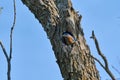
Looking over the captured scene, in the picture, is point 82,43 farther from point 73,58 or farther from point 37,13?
point 37,13

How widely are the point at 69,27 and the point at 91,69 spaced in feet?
1.05

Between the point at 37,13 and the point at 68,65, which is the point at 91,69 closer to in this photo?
the point at 68,65

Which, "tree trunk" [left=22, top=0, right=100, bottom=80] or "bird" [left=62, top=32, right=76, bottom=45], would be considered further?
"bird" [left=62, top=32, right=76, bottom=45]

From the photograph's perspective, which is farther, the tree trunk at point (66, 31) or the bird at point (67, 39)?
the bird at point (67, 39)

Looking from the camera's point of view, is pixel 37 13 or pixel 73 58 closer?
pixel 73 58

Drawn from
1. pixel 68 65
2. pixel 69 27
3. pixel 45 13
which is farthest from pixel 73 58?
pixel 45 13

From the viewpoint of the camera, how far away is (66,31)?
2.90 m

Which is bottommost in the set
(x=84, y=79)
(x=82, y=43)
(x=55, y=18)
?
(x=84, y=79)

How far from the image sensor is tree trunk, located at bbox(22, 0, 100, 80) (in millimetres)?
2756

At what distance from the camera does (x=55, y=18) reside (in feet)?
9.76

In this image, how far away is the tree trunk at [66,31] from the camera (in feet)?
9.04

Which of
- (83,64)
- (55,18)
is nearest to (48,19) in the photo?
(55,18)

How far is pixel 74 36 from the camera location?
9.51 ft

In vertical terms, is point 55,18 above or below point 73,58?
above
